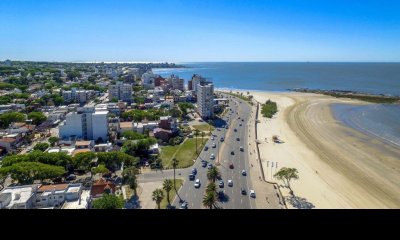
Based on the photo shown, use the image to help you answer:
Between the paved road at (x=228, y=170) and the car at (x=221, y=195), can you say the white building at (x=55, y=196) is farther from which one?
the car at (x=221, y=195)

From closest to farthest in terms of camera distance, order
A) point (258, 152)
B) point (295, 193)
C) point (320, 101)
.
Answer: point (295, 193) → point (258, 152) → point (320, 101)

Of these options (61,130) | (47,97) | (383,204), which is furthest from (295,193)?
(47,97)

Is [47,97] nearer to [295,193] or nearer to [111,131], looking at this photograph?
[111,131]

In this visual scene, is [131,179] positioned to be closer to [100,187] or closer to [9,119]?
[100,187]

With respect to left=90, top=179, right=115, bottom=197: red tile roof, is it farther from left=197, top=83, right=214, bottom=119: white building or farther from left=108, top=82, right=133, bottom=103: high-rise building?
left=108, top=82, right=133, bottom=103: high-rise building

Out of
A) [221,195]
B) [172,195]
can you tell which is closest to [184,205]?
[172,195]

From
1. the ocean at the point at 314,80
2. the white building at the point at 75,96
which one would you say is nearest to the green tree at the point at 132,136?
the white building at the point at 75,96
